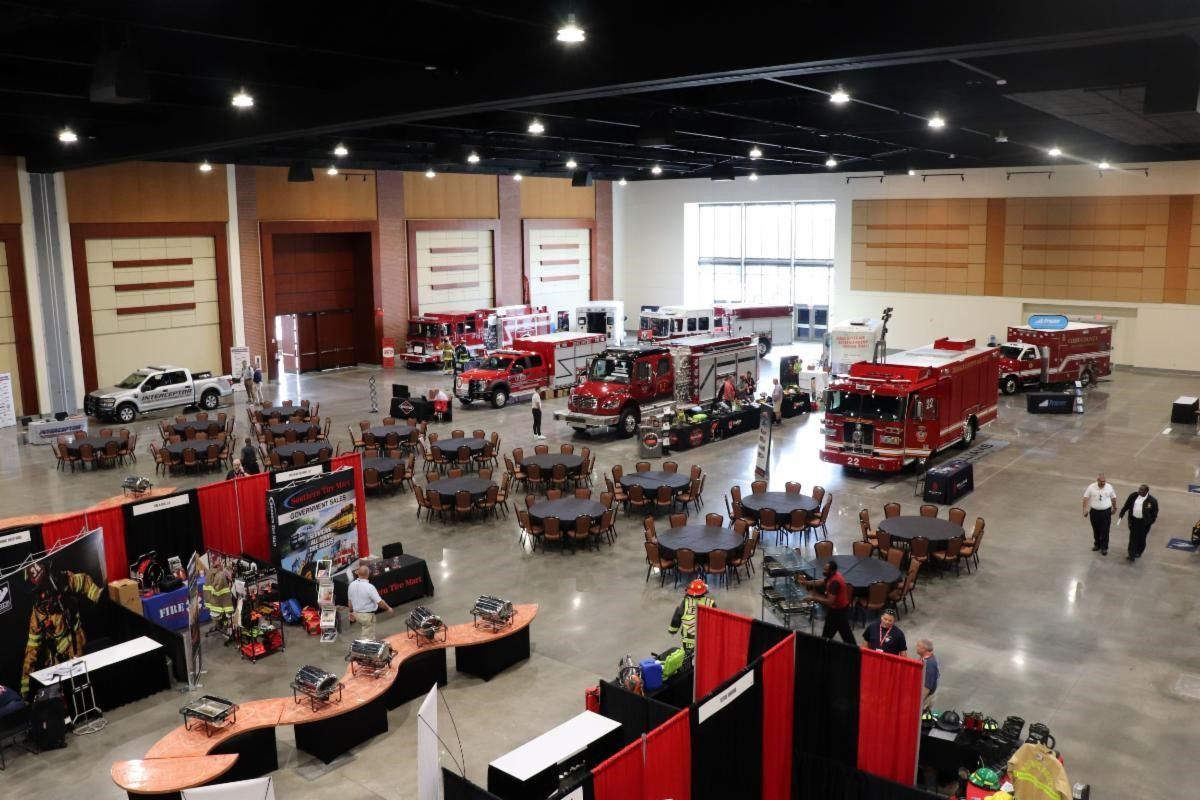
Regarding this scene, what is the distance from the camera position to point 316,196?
3969 cm

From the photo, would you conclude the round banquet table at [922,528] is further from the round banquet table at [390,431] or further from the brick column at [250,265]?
the brick column at [250,265]

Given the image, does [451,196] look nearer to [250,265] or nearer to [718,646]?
[250,265]

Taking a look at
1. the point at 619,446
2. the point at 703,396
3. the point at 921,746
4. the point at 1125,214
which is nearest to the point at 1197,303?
the point at 1125,214

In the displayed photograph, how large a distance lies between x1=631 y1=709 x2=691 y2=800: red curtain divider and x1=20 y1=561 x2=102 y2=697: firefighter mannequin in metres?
8.97

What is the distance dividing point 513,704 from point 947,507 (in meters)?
12.0

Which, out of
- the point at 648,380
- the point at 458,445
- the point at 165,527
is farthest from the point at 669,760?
the point at 648,380

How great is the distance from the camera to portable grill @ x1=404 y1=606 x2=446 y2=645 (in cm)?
1293

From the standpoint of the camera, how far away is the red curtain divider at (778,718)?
9.95 metres

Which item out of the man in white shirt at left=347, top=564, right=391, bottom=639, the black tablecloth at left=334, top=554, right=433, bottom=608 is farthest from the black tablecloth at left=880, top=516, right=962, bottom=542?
the man in white shirt at left=347, top=564, right=391, bottom=639

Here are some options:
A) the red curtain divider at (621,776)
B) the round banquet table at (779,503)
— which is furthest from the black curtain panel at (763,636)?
the round banquet table at (779,503)

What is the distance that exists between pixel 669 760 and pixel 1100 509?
1221cm

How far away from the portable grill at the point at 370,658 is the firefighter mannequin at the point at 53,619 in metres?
4.42

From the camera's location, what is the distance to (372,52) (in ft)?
43.6

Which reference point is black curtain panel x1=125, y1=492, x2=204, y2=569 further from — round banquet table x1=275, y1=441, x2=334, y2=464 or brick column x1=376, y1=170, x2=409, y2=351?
brick column x1=376, y1=170, x2=409, y2=351
